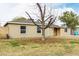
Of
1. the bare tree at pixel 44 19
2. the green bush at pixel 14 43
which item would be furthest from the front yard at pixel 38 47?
the bare tree at pixel 44 19

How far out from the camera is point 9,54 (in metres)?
3.87

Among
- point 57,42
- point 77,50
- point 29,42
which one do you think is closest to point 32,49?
point 29,42

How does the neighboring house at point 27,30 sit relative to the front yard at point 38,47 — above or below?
above

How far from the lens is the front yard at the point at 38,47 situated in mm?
3891

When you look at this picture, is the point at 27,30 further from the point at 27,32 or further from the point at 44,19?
the point at 44,19

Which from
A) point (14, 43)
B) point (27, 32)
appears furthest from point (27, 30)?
point (14, 43)

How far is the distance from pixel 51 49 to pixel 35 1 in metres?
0.80

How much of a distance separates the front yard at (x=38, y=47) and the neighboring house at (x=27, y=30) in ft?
0.27

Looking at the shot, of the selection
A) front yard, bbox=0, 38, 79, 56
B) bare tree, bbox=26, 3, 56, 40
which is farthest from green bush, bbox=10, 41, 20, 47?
bare tree, bbox=26, 3, 56, 40

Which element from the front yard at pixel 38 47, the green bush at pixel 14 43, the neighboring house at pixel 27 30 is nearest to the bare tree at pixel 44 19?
the neighboring house at pixel 27 30

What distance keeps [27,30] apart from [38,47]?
1.10 feet

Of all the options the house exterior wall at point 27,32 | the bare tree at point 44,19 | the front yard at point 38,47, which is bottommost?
the front yard at point 38,47

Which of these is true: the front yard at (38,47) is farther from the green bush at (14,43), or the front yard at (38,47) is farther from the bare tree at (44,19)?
the bare tree at (44,19)

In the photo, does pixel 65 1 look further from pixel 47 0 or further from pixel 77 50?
pixel 77 50
